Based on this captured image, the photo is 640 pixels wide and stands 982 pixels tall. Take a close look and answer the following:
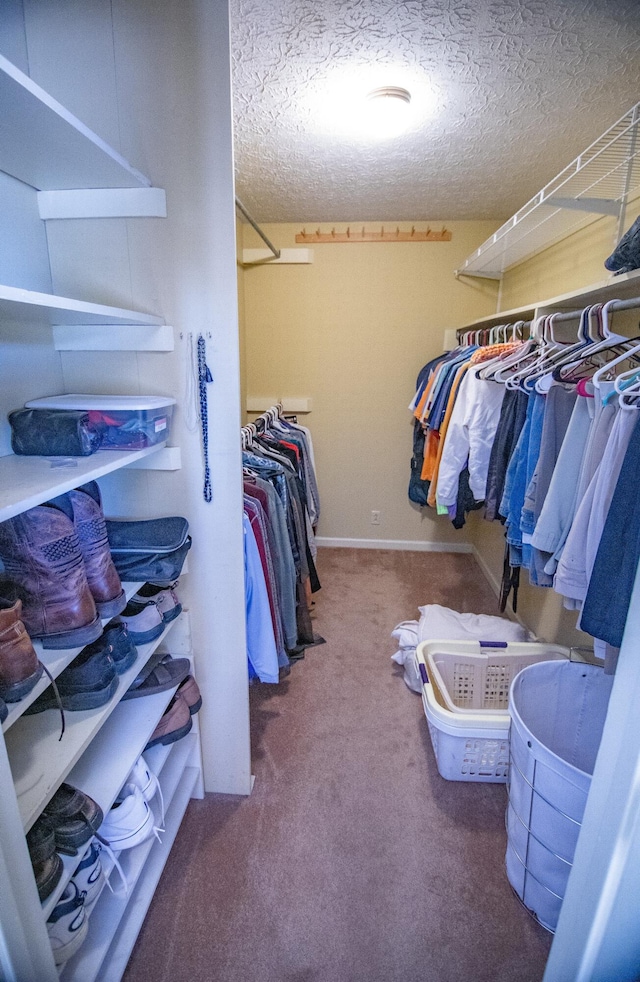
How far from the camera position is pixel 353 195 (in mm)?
2537

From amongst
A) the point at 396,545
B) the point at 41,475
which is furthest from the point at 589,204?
the point at 396,545

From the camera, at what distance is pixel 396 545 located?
3572 millimetres

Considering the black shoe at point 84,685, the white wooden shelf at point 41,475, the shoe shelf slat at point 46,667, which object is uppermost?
the white wooden shelf at point 41,475

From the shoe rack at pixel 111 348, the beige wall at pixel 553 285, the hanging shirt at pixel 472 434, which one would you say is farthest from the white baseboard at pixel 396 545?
the shoe rack at pixel 111 348

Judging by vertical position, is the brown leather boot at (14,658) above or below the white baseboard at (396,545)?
above

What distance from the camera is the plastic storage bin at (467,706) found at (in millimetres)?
1496

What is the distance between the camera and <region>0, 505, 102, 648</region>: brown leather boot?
2.62 feet

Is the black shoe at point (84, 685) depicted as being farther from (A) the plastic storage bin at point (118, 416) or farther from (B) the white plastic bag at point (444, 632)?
(B) the white plastic bag at point (444, 632)

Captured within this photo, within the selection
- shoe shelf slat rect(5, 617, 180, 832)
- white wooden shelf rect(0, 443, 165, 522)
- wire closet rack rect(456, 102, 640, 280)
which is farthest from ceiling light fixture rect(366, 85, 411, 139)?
shoe shelf slat rect(5, 617, 180, 832)

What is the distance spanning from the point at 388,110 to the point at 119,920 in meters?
2.55

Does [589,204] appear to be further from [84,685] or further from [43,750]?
[43,750]

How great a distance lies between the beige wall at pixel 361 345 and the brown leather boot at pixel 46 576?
8.83 feet

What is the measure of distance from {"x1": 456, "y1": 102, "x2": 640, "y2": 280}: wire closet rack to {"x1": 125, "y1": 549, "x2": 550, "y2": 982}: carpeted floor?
6.84 feet

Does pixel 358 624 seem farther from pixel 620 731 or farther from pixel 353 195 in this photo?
pixel 353 195
